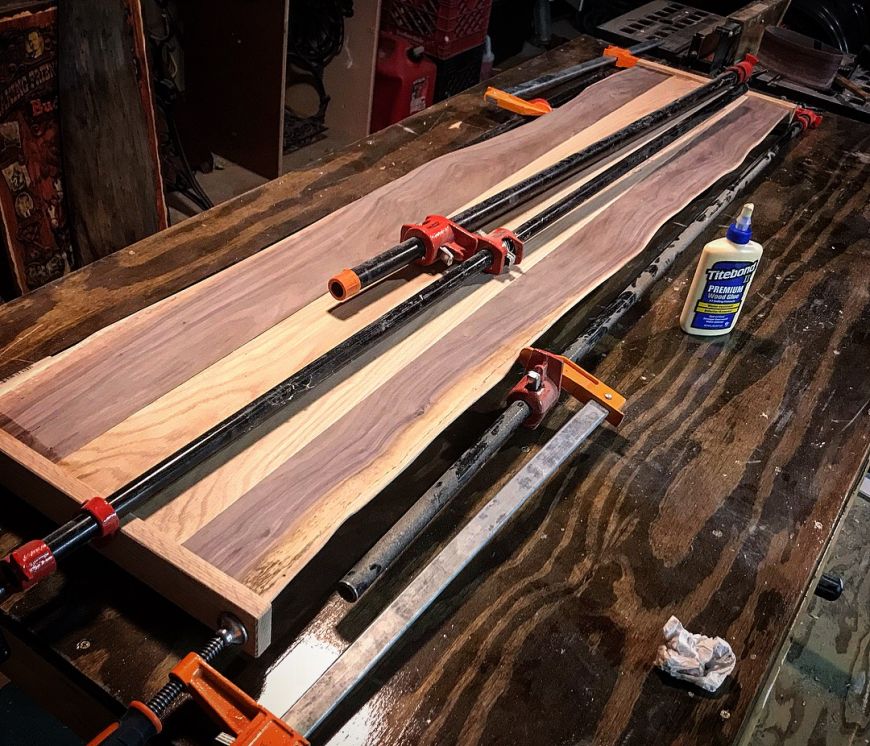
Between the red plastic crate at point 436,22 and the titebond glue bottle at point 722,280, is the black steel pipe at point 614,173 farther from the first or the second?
the red plastic crate at point 436,22

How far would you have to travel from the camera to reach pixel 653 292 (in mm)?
1646

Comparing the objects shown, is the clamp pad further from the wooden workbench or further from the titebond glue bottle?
the titebond glue bottle

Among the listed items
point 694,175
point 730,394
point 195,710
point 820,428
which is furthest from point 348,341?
point 694,175

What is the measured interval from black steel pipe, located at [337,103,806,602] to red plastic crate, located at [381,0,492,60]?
1.83 meters

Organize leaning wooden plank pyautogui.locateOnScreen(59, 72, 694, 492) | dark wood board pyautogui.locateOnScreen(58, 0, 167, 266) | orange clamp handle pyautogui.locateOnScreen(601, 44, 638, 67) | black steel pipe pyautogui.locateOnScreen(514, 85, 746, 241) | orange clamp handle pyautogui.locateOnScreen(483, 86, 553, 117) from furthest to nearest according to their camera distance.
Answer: orange clamp handle pyautogui.locateOnScreen(601, 44, 638, 67) < orange clamp handle pyautogui.locateOnScreen(483, 86, 553, 117) < dark wood board pyautogui.locateOnScreen(58, 0, 167, 266) < black steel pipe pyautogui.locateOnScreen(514, 85, 746, 241) < leaning wooden plank pyautogui.locateOnScreen(59, 72, 694, 492)

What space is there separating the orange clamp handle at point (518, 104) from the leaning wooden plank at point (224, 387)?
2.88ft

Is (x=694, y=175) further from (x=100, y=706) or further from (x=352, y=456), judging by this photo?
(x=100, y=706)

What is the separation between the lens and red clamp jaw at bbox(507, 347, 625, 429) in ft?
4.04

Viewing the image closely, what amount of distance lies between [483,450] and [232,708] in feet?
1.60

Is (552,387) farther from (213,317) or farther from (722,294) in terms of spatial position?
(213,317)

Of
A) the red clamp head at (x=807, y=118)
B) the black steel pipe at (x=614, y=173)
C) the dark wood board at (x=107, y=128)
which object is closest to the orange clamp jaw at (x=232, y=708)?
the black steel pipe at (x=614, y=173)

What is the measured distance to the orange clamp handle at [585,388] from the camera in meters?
1.26

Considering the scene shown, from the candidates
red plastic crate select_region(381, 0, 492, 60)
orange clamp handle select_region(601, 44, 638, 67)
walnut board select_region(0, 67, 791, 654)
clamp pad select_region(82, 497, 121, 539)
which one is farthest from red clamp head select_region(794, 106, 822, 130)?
clamp pad select_region(82, 497, 121, 539)

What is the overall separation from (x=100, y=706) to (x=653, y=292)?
4.09 ft
